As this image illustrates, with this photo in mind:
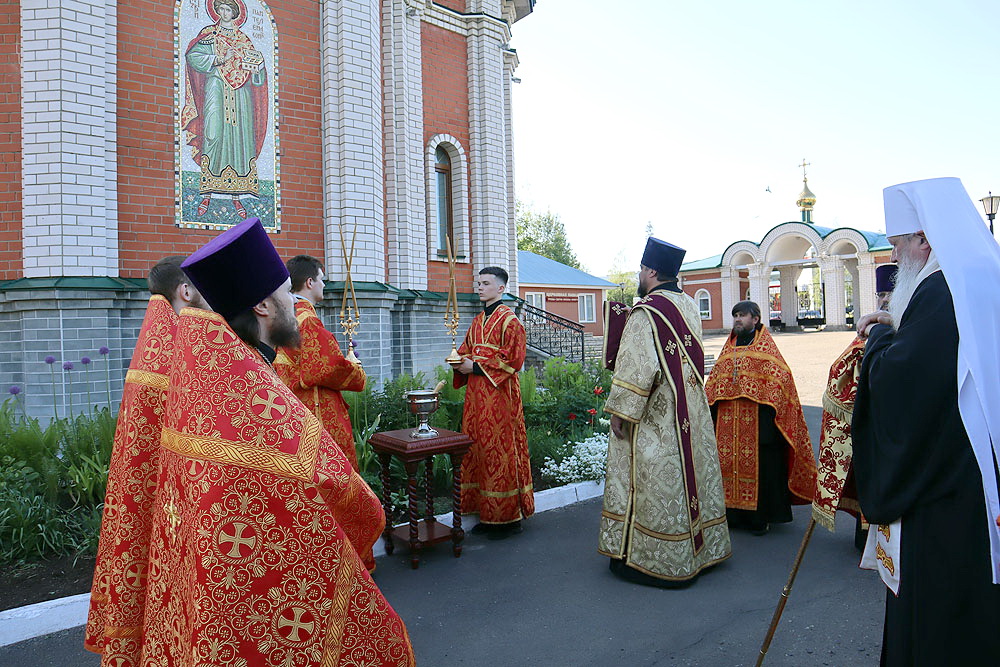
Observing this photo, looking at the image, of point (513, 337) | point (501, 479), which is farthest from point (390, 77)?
point (501, 479)

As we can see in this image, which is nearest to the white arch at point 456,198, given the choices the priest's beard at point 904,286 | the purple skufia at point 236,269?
the priest's beard at point 904,286

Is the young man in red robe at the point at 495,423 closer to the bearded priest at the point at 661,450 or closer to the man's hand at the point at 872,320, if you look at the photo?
the bearded priest at the point at 661,450

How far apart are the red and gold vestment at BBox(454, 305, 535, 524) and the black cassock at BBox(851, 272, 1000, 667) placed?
352 centimetres

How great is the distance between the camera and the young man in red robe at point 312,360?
4.49 meters

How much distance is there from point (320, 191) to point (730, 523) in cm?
707

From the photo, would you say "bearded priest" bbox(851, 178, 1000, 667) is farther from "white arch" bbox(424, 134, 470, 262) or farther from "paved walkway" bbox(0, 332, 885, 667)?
"white arch" bbox(424, 134, 470, 262)

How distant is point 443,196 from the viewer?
42.6 ft

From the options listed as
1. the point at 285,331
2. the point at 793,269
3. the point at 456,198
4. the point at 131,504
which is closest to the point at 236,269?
the point at 285,331

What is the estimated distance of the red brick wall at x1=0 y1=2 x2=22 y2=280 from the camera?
749cm

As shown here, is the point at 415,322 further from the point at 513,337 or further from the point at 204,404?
the point at 204,404

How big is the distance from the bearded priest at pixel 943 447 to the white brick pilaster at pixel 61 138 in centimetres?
808

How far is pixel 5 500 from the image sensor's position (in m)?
4.75

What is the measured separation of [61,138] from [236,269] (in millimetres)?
7289

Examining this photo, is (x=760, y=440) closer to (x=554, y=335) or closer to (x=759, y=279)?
(x=554, y=335)
